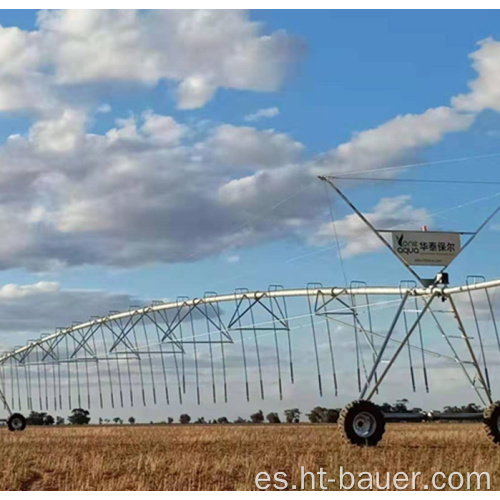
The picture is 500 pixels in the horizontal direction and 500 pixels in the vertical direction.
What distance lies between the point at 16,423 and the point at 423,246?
45.3m

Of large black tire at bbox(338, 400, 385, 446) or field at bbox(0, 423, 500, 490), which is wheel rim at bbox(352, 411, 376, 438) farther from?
field at bbox(0, 423, 500, 490)

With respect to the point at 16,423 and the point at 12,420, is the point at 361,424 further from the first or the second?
the point at 12,420

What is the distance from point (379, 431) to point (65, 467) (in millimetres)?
12107

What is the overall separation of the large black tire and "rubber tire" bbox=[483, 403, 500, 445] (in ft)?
13.5

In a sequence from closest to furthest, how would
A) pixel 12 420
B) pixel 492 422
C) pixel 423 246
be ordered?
pixel 492 422 < pixel 423 246 < pixel 12 420

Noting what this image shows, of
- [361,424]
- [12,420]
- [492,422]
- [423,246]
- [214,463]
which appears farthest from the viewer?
[12,420]

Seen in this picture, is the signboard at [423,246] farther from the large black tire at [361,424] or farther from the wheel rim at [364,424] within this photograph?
the wheel rim at [364,424]

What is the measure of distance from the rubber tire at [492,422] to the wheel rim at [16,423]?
45.6 m

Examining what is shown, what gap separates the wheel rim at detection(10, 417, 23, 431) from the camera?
76.8m

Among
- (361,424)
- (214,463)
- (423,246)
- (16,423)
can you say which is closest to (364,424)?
(361,424)

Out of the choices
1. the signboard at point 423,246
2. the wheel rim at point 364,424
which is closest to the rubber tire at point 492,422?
the wheel rim at point 364,424

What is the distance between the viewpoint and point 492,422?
3981 centimetres

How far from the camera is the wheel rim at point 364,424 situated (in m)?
38.7

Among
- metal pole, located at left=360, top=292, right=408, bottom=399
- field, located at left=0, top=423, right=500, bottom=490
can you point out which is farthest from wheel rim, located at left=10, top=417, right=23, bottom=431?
metal pole, located at left=360, top=292, right=408, bottom=399
